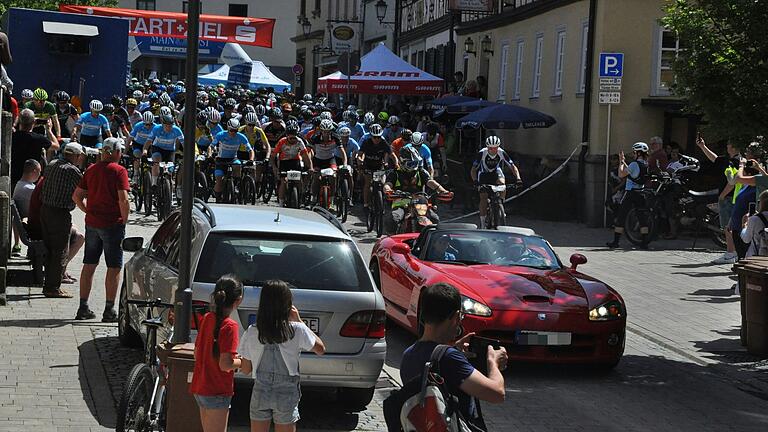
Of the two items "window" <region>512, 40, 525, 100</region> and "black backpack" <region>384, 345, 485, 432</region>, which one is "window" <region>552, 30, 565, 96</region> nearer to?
"window" <region>512, 40, 525, 100</region>

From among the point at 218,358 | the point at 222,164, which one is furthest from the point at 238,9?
the point at 218,358

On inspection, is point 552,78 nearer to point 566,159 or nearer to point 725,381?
point 566,159

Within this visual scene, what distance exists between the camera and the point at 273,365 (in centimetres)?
725

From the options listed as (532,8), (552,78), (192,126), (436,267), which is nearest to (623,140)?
(552,78)

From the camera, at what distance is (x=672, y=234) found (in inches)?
1000

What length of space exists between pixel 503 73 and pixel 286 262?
→ 2898 cm

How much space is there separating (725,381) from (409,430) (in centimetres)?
759

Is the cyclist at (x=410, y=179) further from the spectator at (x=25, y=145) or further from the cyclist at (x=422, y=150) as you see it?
the spectator at (x=25, y=145)

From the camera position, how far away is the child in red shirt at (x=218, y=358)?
7.29 m

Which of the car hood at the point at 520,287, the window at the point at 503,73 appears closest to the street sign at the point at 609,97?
the window at the point at 503,73

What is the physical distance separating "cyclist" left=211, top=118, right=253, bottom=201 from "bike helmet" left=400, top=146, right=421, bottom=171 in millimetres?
4129

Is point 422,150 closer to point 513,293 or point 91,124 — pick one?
point 91,124

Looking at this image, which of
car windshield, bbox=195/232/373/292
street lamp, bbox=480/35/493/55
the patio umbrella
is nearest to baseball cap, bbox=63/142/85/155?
car windshield, bbox=195/232/373/292

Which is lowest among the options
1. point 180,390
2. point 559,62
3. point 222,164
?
point 180,390
